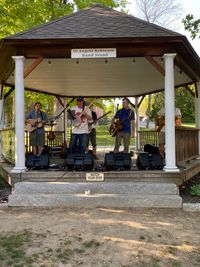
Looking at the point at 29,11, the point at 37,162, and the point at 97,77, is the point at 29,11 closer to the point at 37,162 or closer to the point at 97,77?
the point at 97,77

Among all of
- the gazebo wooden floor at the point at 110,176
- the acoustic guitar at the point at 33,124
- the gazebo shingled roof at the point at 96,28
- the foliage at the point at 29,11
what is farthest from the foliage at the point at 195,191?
the foliage at the point at 29,11

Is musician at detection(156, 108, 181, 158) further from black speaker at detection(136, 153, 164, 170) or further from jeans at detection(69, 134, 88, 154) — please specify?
jeans at detection(69, 134, 88, 154)

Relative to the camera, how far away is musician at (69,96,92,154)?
860 cm

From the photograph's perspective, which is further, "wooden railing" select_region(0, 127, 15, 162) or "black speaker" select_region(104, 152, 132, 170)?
"wooden railing" select_region(0, 127, 15, 162)

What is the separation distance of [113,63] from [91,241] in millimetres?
5131

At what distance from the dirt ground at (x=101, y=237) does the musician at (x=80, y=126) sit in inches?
79.1

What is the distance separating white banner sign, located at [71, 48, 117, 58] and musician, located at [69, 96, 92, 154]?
1.15 metres

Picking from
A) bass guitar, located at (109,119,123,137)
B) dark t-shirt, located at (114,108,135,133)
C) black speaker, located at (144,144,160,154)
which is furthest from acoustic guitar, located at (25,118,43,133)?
black speaker, located at (144,144,160,154)

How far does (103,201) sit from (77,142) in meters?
2.00

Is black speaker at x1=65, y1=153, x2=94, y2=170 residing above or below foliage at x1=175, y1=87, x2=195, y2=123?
below

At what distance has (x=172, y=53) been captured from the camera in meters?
7.85

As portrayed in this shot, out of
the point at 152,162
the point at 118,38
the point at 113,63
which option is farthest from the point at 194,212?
the point at 113,63

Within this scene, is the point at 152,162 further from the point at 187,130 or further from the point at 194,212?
the point at 187,130

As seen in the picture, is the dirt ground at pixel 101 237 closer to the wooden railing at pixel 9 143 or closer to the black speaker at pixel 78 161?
the black speaker at pixel 78 161
